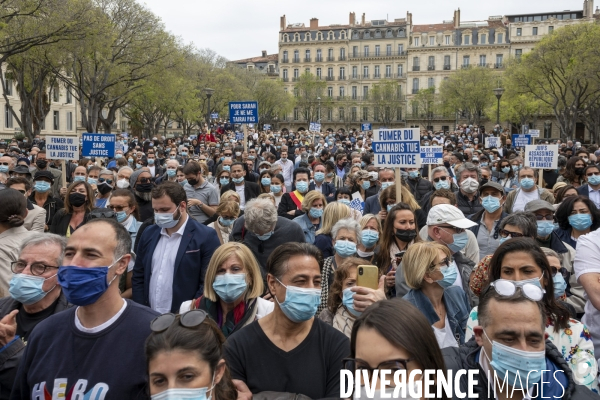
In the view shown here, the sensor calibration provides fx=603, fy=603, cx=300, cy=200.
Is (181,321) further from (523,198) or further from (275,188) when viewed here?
(275,188)

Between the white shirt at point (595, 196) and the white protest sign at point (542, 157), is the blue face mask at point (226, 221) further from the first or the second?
the white protest sign at point (542, 157)

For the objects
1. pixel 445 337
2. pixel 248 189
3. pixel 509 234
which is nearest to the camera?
pixel 445 337

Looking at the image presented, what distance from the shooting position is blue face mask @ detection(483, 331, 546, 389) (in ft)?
9.29

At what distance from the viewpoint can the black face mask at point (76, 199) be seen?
7.29 m

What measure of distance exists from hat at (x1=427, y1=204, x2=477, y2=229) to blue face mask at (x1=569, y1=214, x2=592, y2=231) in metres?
1.73

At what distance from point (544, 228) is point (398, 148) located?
2627 millimetres

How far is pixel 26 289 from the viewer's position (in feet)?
12.3

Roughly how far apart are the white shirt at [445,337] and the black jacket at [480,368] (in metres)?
1.17

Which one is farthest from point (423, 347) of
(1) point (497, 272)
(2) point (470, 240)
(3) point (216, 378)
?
(2) point (470, 240)

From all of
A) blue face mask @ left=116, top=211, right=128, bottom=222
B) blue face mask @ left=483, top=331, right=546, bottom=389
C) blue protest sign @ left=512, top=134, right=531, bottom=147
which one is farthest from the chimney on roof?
blue face mask @ left=483, top=331, right=546, bottom=389

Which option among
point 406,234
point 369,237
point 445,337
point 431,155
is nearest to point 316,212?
point 369,237

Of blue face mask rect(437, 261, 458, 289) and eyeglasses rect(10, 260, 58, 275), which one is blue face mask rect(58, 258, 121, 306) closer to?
eyeglasses rect(10, 260, 58, 275)

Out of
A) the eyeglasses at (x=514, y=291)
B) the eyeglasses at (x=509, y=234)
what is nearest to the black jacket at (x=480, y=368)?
the eyeglasses at (x=514, y=291)

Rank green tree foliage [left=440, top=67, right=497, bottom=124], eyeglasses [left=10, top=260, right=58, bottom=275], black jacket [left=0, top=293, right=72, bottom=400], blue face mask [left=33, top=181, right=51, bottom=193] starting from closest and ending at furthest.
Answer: black jacket [left=0, top=293, right=72, bottom=400]
eyeglasses [left=10, top=260, right=58, bottom=275]
blue face mask [left=33, top=181, right=51, bottom=193]
green tree foliage [left=440, top=67, right=497, bottom=124]
